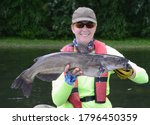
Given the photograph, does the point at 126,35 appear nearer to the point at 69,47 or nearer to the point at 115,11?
the point at 115,11

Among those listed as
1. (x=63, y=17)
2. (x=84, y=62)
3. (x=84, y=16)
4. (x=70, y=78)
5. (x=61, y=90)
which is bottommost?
(x=63, y=17)

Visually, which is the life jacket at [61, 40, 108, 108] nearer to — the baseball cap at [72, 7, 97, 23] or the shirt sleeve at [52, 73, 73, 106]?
the shirt sleeve at [52, 73, 73, 106]

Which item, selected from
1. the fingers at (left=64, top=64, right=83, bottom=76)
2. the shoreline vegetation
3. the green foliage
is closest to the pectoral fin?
the fingers at (left=64, top=64, right=83, bottom=76)

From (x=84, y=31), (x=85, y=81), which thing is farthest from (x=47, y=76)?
(x=84, y=31)

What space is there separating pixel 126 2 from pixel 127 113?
22439mm

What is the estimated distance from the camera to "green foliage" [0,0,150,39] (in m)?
24.5

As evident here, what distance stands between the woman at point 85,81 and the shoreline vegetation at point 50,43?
15.7 metres

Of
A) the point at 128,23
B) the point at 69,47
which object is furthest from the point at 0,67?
the point at 128,23

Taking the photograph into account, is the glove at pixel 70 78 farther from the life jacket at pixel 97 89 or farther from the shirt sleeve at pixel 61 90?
the life jacket at pixel 97 89

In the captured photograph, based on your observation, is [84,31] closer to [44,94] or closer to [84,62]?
[84,62]

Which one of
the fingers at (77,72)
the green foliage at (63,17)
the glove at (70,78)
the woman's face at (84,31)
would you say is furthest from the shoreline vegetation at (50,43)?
the fingers at (77,72)

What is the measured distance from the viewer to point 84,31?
4102 mm

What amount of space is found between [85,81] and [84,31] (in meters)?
Result: 0.41

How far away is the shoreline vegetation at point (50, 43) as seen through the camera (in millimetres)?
20478
